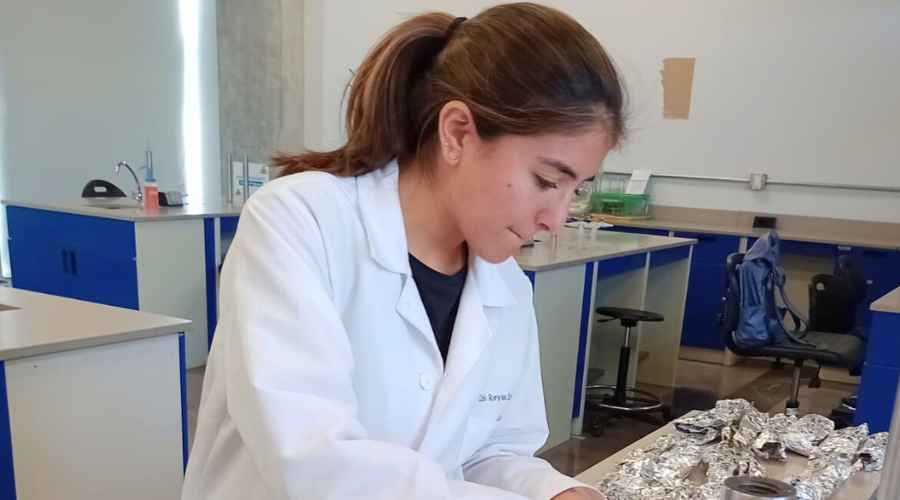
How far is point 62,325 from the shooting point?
5.08 ft

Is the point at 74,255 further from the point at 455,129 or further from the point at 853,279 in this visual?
the point at 853,279

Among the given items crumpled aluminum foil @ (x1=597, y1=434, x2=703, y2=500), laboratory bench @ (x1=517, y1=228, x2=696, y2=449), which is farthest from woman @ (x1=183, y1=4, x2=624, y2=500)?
laboratory bench @ (x1=517, y1=228, x2=696, y2=449)

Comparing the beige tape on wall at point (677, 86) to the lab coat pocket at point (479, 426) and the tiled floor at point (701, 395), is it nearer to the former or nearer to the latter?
the tiled floor at point (701, 395)

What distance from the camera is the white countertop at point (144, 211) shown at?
3.12m

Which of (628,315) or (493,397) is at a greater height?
(493,397)

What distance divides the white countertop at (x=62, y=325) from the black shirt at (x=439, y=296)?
3.04 feet

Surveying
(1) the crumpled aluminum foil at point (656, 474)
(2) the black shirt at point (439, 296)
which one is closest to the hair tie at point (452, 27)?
(2) the black shirt at point (439, 296)

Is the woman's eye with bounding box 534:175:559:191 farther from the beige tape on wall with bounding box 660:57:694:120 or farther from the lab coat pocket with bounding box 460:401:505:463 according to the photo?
the beige tape on wall with bounding box 660:57:694:120

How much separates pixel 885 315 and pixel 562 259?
1.04 meters

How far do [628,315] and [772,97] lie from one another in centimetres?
219

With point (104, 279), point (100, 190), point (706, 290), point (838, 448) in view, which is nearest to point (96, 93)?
point (100, 190)

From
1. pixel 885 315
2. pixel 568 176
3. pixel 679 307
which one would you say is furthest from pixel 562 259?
pixel 568 176

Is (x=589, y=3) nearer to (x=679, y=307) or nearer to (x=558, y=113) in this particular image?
(x=679, y=307)

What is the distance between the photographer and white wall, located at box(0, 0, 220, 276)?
14.9 feet
